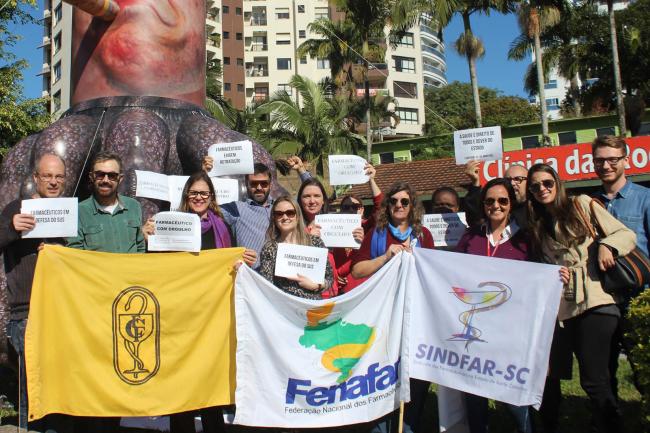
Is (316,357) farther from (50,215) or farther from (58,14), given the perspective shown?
(58,14)

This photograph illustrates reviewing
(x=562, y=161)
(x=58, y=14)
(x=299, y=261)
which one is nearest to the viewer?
(x=299, y=261)

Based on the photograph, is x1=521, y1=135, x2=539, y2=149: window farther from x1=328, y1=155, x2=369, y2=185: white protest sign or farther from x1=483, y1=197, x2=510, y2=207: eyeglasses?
x1=483, y1=197, x2=510, y2=207: eyeglasses

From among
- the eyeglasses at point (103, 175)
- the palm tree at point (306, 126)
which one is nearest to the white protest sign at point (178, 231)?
the eyeglasses at point (103, 175)

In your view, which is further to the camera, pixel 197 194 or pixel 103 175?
pixel 197 194

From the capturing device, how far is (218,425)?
508cm

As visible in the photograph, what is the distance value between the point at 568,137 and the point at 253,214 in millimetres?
30274

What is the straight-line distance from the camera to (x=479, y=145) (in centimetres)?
632

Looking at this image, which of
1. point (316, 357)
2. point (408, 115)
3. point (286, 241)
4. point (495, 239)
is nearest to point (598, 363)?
point (495, 239)

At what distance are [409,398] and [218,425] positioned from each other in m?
1.45

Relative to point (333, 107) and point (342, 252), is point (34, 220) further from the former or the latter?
point (333, 107)

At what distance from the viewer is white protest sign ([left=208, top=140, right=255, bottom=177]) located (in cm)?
638

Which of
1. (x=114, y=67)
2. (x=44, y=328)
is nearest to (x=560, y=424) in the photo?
(x=44, y=328)

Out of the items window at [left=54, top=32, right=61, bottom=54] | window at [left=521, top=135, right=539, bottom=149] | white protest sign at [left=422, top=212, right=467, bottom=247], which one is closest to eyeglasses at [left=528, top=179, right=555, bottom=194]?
white protest sign at [left=422, top=212, right=467, bottom=247]

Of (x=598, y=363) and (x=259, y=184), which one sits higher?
(x=259, y=184)
